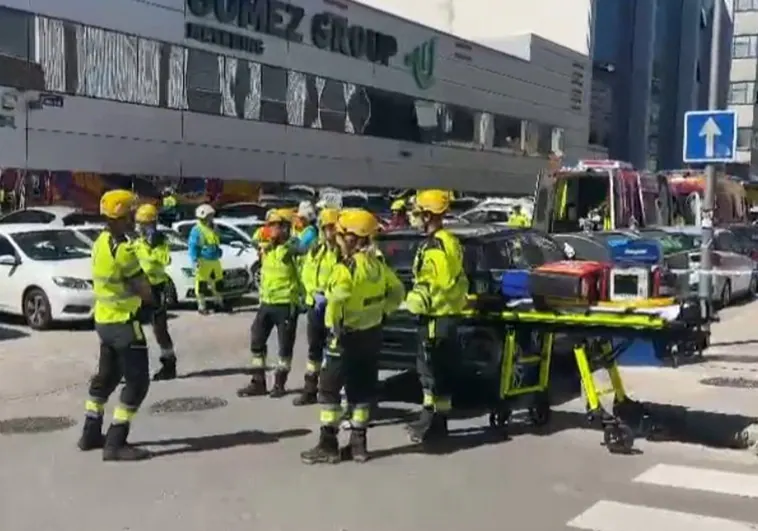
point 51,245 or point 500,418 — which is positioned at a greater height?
point 51,245

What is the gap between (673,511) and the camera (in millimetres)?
6703

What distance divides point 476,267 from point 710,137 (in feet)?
10.8

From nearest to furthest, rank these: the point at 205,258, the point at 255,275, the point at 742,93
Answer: the point at 205,258 → the point at 255,275 → the point at 742,93

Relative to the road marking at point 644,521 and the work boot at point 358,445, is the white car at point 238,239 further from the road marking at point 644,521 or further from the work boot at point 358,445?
the road marking at point 644,521

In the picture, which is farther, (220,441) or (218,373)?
(218,373)

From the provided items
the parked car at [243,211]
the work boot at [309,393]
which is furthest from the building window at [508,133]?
the work boot at [309,393]

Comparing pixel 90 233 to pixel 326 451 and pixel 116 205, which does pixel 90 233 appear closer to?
pixel 116 205

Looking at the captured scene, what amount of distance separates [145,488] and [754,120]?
82.2 metres

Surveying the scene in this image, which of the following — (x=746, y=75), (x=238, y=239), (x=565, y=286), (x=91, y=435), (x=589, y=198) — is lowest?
(x=91, y=435)

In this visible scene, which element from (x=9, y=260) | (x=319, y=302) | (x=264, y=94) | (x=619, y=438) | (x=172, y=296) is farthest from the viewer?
(x=264, y=94)

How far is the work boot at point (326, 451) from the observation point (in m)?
7.80

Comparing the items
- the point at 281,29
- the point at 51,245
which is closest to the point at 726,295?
the point at 51,245

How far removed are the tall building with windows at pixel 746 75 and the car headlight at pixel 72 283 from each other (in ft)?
239

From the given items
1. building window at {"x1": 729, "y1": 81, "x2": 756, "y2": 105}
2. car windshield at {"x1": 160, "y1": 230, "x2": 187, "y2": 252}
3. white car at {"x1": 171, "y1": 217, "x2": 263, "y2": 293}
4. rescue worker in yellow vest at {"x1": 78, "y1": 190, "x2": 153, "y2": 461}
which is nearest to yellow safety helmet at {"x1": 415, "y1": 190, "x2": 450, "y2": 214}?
rescue worker in yellow vest at {"x1": 78, "y1": 190, "x2": 153, "y2": 461}
